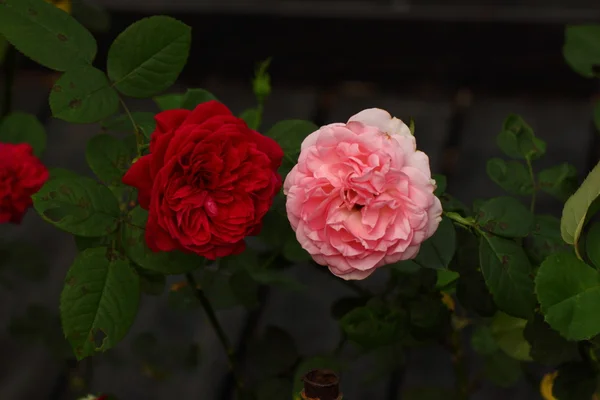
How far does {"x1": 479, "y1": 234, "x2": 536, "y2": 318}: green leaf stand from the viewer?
0.81 m

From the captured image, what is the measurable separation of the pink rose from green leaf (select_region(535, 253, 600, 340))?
0.11 m

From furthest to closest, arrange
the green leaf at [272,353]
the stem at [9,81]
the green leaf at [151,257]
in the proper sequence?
the stem at [9,81], the green leaf at [272,353], the green leaf at [151,257]

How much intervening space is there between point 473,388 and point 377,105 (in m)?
0.66

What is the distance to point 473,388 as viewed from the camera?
1191 millimetres

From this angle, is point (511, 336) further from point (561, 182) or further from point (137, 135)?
point (137, 135)

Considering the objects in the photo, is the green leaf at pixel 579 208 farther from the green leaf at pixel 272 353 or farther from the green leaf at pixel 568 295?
the green leaf at pixel 272 353

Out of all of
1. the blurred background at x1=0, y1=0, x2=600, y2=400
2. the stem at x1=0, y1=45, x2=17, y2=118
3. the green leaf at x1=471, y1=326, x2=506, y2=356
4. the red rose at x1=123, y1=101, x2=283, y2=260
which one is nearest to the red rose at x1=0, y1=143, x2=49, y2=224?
the red rose at x1=123, y1=101, x2=283, y2=260

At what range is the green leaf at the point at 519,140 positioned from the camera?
0.93 metres

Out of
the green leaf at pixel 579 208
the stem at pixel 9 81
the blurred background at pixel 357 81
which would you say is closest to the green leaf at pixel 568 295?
the green leaf at pixel 579 208

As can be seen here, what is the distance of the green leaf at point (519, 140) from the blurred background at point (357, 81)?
46 centimetres

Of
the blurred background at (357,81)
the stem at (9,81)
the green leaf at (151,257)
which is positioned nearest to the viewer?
the green leaf at (151,257)

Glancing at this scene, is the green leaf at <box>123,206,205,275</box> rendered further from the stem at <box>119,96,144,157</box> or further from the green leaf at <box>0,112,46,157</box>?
the green leaf at <box>0,112,46,157</box>

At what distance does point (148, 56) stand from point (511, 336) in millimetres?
463

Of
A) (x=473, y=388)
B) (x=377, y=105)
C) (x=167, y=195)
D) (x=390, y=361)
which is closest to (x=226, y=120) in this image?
(x=167, y=195)
